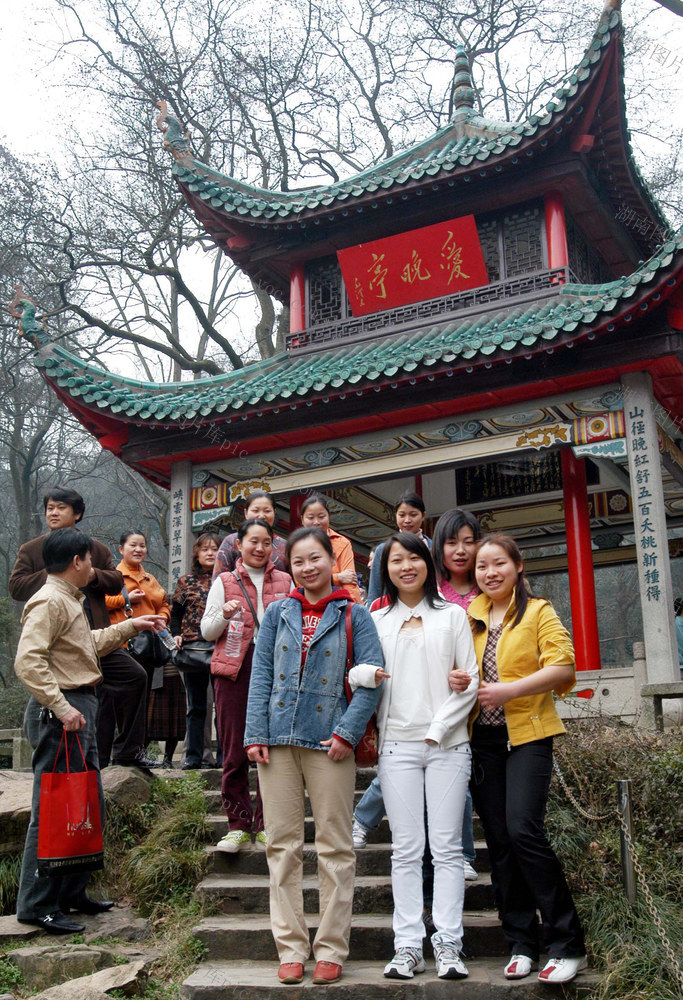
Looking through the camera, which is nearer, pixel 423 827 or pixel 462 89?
pixel 423 827

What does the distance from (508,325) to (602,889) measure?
205 inches

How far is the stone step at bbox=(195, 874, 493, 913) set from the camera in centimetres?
368

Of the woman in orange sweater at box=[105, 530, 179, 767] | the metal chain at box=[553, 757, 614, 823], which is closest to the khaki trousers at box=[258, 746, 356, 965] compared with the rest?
the metal chain at box=[553, 757, 614, 823]

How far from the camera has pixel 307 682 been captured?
3266 millimetres

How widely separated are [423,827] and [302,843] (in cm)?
42

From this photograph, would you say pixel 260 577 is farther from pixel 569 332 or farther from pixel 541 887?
pixel 569 332

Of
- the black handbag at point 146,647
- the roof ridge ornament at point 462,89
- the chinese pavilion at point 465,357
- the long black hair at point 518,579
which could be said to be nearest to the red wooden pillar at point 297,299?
the chinese pavilion at point 465,357

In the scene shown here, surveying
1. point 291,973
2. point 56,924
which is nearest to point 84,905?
point 56,924

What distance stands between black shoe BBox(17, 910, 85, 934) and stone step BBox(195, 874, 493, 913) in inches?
20.5

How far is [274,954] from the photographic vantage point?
3512 mm

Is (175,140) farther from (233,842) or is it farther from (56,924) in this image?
(56,924)

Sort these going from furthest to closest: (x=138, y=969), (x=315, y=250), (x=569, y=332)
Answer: (x=315, y=250)
(x=569, y=332)
(x=138, y=969)

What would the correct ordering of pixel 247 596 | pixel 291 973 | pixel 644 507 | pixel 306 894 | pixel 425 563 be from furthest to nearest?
pixel 644 507, pixel 247 596, pixel 306 894, pixel 425 563, pixel 291 973

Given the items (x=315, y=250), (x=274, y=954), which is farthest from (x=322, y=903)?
(x=315, y=250)
